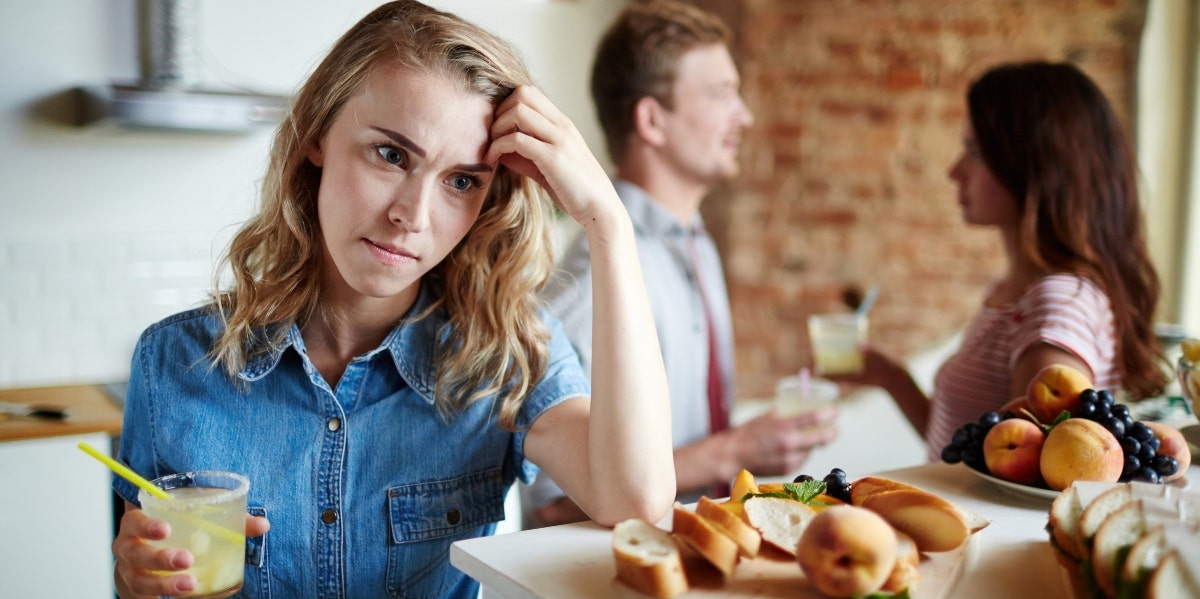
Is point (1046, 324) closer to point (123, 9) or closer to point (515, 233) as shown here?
point (515, 233)

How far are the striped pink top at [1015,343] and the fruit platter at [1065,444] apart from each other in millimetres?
392

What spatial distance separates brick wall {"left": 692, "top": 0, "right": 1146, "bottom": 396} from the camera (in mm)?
3467

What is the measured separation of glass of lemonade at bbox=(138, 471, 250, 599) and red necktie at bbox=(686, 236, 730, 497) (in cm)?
154

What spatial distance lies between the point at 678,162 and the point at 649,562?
181 cm

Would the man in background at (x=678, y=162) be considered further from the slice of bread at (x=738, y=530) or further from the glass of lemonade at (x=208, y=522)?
the slice of bread at (x=738, y=530)

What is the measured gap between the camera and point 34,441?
2441mm

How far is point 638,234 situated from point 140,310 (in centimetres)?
204

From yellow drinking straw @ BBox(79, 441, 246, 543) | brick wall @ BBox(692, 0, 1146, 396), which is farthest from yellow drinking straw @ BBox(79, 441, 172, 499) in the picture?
brick wall @ BBox(692, 0, 1146, 396)

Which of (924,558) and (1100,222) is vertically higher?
(1100,222)

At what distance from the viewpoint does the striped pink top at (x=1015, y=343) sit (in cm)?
171

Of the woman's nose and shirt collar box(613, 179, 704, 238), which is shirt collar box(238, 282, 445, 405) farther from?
shirt collar box(613, 179, 704, 238)

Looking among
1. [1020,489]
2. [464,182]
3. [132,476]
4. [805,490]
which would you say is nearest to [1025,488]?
[1020,489]

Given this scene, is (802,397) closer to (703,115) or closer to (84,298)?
(703,115)

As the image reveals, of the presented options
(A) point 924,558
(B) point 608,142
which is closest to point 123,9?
(B) point 608,142
